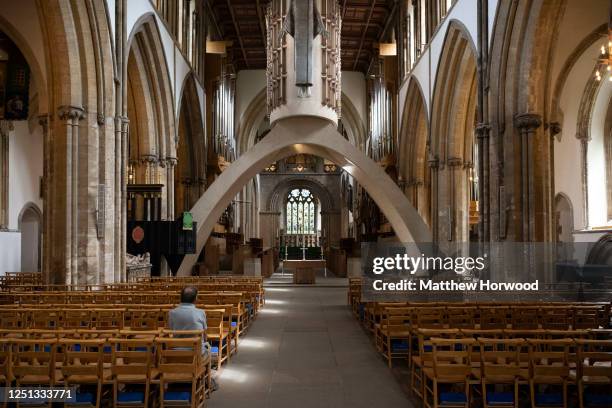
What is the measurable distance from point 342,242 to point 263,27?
1080cm

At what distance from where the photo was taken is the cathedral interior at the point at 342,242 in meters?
5.41

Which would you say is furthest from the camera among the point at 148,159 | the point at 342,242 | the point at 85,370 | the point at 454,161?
the point at 342,242

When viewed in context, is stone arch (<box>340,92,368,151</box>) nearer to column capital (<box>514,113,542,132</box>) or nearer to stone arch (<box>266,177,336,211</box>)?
stone arch (<box>266,177,336,211</box>)

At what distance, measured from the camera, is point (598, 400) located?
16.2 feet

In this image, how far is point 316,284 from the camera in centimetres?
2055

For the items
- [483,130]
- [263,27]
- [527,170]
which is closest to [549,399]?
[527,170]

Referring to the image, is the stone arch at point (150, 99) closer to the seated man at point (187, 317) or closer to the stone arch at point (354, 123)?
the seated man at point (187, 317)

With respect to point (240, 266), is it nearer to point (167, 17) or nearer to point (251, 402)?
point (167, 17)

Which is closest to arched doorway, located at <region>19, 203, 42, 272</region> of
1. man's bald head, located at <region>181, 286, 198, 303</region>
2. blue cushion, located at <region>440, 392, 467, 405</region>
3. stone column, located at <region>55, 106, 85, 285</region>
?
stone column, located at <region>55, 106, 85, 285</region>

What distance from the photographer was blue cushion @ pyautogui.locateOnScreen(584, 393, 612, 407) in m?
4.92

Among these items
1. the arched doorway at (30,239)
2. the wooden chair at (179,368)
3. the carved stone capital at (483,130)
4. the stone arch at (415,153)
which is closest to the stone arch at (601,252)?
the carved stone capital at (483,130)

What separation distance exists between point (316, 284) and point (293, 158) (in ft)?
73.5

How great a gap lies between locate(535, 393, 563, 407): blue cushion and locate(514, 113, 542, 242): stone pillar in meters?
7.87

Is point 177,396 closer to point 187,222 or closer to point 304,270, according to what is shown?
point 187,222
